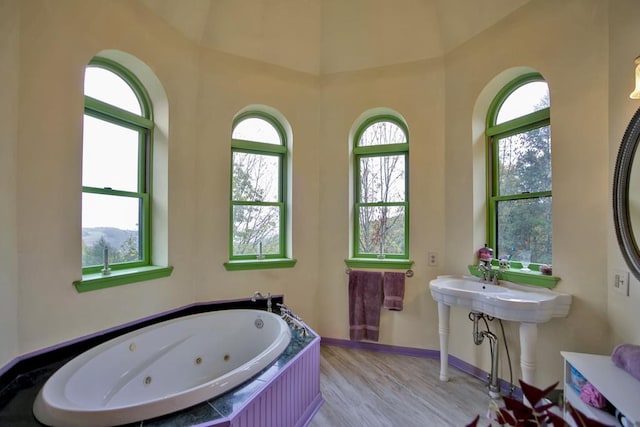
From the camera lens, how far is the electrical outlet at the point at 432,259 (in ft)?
8.84

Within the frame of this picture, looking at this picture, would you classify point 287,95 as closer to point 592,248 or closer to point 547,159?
point 547,159

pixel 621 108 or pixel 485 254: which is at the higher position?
pixel 621 108

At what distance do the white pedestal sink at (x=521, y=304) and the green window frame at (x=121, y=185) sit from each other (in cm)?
221

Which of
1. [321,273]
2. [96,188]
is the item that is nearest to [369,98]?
[321,273]

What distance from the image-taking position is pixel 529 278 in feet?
6.79

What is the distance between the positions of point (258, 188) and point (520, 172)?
2.26m

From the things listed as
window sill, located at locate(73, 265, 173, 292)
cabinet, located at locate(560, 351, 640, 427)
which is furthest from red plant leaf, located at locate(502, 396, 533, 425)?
window sill, located at locate(73, 265, 173, 292)

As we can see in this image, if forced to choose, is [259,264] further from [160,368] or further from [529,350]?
[529,350]

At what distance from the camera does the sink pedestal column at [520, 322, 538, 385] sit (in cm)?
181

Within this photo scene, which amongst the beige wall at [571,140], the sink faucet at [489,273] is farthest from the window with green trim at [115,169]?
the beige wall at [571,140]

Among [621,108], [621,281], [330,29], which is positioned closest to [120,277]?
[330,29]

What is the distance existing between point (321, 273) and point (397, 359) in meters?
1.04

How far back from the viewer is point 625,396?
1.18 metres

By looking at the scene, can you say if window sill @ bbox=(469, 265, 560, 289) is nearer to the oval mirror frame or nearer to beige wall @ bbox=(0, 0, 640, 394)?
beige wall @ bbox=(0, 0, 640, 394)
